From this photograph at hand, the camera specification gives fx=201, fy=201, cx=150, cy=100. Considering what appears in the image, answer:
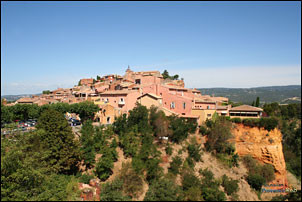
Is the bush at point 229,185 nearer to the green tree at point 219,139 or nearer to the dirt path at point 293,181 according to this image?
the green tree at point 219,139

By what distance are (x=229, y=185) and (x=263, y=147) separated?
9.12m

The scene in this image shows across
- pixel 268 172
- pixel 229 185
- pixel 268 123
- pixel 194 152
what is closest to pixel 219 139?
pixel 194 152

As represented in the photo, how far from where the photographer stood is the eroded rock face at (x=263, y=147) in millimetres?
28859

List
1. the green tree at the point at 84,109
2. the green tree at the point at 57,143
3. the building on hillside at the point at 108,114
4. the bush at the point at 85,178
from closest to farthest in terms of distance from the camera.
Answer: the green tree at the point at 57,143 < the bush at the point at 85,178 < the green tree at the point at 84,109 < the building on hillside at the point at 108,114

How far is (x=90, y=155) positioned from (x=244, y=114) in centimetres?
2342

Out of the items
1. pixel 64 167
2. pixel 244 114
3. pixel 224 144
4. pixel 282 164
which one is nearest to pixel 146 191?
A: pixel 64 167

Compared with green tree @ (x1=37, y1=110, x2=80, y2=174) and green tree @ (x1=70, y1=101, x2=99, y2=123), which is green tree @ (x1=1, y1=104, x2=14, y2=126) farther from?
green tree @ (x1=37, y1=110, x2=80, y2=174)

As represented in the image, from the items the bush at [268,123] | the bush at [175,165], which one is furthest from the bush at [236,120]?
the bush at [175,165]

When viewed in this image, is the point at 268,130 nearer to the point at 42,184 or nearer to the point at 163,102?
the point at 163,102

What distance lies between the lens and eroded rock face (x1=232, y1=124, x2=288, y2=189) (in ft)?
94.7

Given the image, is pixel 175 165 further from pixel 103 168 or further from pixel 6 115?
pixel 6 115

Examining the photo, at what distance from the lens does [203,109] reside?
99.5 ft

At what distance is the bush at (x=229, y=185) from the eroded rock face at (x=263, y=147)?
6621 millimetres

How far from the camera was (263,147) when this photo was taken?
2908cm
